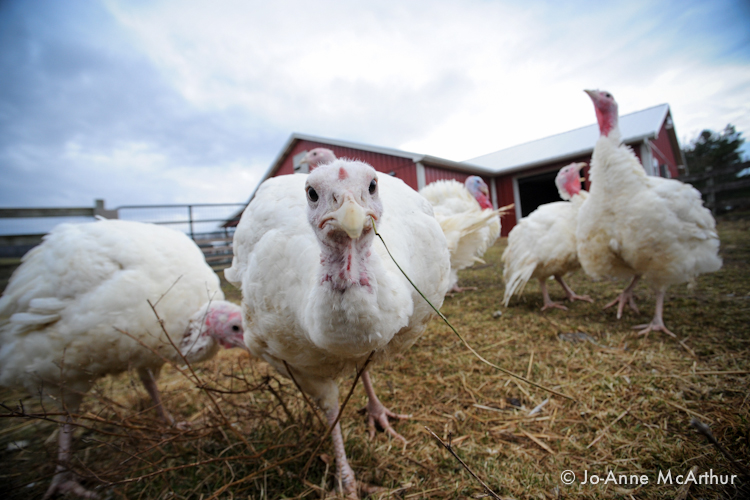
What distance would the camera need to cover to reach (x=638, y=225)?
2863 millimetres

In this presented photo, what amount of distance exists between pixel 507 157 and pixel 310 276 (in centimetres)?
827

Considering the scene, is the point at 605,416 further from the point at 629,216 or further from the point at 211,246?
the point at 211,246

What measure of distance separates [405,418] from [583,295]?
345 cm

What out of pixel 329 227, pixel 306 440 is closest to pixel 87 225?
pixel 306 440

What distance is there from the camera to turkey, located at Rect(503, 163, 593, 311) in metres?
3.72

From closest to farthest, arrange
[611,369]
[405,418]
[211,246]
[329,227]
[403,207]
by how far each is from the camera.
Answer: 1. [329,227]
2. [403,207]
3. [405,418]
4. [611,369]
5. [211,246]

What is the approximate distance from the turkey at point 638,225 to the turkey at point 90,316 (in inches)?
146

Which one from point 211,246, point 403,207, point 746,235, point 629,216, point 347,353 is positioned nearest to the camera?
point 347,353

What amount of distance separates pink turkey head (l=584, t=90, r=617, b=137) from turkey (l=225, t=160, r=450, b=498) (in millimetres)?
2717

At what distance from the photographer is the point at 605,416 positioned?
74.9 inches

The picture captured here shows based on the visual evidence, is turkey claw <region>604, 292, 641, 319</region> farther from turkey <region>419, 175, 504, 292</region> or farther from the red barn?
the red barn

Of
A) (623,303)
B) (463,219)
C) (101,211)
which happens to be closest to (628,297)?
(623,303)

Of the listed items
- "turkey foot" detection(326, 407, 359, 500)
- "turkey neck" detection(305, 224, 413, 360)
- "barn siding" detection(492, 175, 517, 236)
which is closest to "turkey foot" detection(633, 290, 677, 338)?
"turkey foot" detection(326, 407, 359, 500)

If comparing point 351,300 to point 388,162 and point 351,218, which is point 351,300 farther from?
point 388,162
